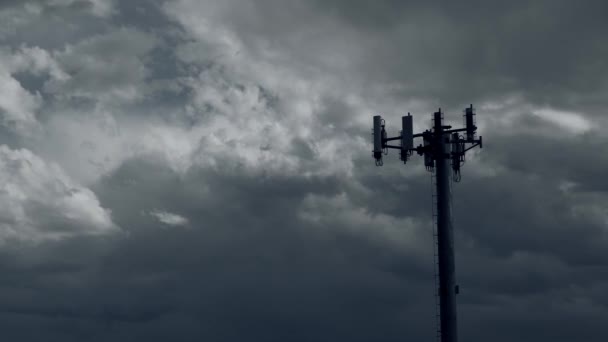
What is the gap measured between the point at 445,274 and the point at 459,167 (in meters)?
8.19

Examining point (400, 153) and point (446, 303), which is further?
point (400, 153)

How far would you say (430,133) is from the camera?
57.4 m

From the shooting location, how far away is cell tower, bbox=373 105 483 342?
54688 millimetres

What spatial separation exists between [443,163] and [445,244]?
5.81 m

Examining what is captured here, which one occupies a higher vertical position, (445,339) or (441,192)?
(441,192)

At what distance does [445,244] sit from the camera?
55156 millimetres

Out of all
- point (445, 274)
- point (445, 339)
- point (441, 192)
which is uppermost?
point (441, 192)

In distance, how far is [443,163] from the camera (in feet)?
185

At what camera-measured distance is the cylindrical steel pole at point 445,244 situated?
2149 inches

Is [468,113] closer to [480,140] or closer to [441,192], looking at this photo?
[480,140]

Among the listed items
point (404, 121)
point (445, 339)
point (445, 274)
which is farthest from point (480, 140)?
point (445, 339)

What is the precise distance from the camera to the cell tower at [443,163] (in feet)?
179

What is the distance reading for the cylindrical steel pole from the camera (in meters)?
54.6

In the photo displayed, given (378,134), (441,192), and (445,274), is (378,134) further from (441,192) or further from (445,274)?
(445,274)
